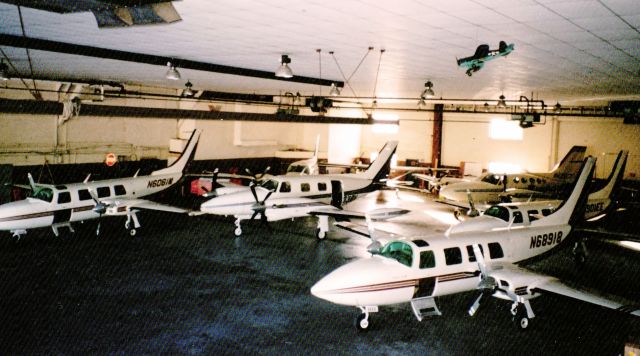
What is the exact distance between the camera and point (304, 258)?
15406mm

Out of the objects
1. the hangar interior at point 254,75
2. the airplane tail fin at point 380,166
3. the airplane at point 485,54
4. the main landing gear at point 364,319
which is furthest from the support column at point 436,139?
the airplane at point 485,54

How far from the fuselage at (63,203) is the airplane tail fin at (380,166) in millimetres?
10010

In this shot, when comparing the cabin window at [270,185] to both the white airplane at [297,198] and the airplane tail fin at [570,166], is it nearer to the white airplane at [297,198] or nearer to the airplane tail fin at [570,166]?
the white airplane at [297,198]

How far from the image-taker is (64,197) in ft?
53.5

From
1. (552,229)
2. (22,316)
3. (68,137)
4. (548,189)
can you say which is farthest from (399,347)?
(68,137)

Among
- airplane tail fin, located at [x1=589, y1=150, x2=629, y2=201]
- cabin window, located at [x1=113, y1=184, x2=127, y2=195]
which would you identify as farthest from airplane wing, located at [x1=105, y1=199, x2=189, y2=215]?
airplane tail fin, located at [x1=589, y1=150, x2=629, y2=201]

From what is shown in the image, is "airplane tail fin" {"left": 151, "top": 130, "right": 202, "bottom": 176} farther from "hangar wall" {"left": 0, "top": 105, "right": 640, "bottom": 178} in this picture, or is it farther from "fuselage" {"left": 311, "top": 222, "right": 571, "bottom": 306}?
"fuselage" {"left": 311, "top": 222, "right": 571, "bottom": 306}

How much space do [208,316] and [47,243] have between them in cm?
885

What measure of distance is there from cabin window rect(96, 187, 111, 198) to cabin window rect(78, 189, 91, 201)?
471mm

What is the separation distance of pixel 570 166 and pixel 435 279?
2046 centimetres

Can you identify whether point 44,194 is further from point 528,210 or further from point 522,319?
point 528,210

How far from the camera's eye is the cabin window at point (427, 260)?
33.4ft

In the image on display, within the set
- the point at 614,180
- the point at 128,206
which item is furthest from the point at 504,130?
the point at 128,206

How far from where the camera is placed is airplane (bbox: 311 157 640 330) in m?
9.61
